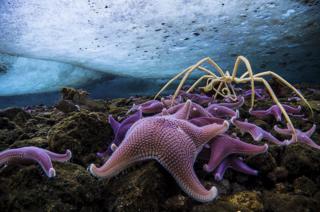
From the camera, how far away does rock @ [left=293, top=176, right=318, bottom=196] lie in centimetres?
173

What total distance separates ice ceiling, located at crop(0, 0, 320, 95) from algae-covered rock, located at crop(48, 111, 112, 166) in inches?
120

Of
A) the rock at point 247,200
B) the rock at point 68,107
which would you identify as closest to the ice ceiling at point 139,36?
the rock at point 68,107

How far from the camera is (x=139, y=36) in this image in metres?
6.05

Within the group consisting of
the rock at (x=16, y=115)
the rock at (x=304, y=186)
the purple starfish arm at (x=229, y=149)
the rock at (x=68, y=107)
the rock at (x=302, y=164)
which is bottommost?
the rock at (x=16, y=115)

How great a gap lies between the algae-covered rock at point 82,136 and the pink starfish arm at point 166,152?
59 cm

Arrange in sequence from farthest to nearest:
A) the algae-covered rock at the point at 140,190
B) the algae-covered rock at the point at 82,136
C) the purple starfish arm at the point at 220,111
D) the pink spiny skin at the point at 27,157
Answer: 1. the purple starfish arm at the point at 220,111
2. the algae-covered rock at the point at 82,136
3. the pink spiny skin at the point at 27,157
4. the algae-covered rock at the point at 140,190

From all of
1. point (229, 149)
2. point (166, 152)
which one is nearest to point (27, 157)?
point (166, 152)

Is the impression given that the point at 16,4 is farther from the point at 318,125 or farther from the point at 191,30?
the point at 318,125

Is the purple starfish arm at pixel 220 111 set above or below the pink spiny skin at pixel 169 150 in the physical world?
below

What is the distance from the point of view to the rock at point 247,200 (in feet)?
5.16

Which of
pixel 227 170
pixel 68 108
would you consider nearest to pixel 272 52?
pixel 68 108

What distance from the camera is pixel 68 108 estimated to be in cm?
365

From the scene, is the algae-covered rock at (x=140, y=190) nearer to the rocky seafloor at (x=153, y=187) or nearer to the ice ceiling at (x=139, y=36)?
the rocky seafloor at (x=153, y=187)

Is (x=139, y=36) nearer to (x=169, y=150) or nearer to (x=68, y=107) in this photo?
(x=68, y=107)
